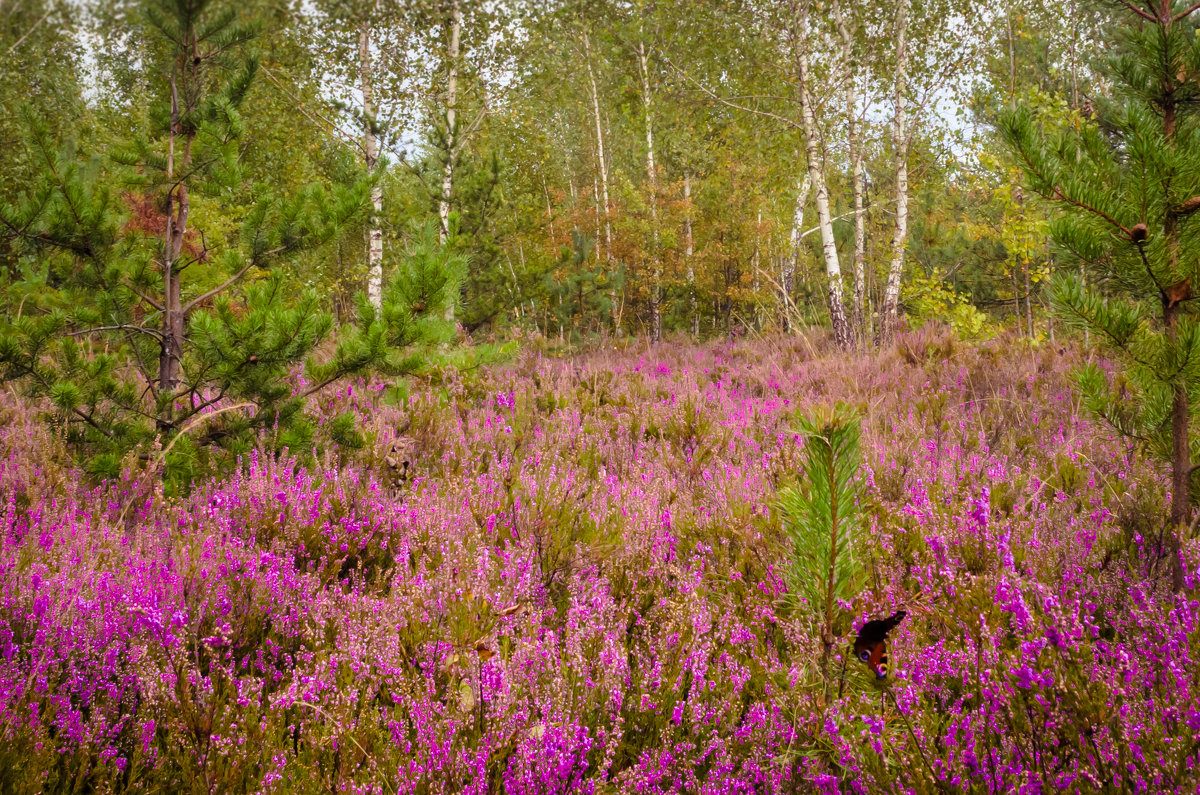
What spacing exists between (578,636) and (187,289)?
2.99 metres

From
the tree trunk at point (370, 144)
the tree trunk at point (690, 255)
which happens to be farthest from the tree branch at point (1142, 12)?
the tree trunk at point (690, 255)

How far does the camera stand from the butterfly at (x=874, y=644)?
3.88 feet

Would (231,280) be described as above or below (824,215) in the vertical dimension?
below

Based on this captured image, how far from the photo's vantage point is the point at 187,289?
325 centimetres

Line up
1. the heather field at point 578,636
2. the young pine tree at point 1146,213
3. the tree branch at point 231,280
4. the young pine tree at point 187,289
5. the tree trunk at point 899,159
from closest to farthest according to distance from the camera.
→ the heather field at point 578,636
the young pine tree at point 1146,213
the young pine tree at point 187,289
the tree branch at point 231,280
the tree trunk at point 899,159

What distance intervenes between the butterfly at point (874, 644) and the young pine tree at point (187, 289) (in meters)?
2.44

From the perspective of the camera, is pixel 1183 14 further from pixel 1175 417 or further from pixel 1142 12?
pixel 1175 417

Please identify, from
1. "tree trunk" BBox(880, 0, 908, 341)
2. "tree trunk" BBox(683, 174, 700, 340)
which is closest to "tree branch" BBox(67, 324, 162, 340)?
"tree trunk" BBox(880, 0, 908, 341)

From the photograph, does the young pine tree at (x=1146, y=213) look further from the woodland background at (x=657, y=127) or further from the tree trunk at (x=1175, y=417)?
the woodland background at (x=657, y=127)

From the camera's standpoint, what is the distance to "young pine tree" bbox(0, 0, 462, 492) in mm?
2637

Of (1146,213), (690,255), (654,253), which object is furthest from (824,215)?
(1146,213)

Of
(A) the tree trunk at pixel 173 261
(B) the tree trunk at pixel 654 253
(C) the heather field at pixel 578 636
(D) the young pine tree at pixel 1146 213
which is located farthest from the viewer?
(B) the tree trunk at pixel 654 253

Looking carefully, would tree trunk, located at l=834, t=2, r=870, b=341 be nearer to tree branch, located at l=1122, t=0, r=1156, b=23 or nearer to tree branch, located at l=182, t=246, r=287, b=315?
tree branch, located at l=1122, t=0, r=1156, b=23

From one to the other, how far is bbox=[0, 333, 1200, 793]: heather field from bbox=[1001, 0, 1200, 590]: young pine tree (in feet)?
1.80
